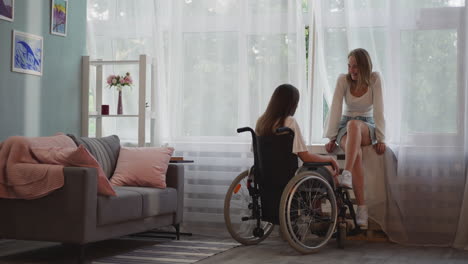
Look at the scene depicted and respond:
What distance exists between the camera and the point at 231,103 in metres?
5.23

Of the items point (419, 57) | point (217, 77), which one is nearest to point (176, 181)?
point (217, 77)

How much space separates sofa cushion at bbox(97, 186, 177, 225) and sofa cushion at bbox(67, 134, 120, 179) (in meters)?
0.31

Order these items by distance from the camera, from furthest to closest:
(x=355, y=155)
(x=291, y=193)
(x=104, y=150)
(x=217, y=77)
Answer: (x=217, y=77)
(x=104, y=150)
(x=355, y=155)
(x=291, y=193)

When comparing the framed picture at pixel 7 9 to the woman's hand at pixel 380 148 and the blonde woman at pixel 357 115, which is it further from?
the woman's hand at pixel 380 148

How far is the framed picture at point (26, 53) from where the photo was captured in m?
4.58

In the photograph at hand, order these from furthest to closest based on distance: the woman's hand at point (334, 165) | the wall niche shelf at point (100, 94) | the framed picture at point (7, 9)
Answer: the wall niche shelf at point (100, 94) < the framed picture at point (7, 9) < the woman's hand at point (334, 165)

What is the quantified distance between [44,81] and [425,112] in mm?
2988

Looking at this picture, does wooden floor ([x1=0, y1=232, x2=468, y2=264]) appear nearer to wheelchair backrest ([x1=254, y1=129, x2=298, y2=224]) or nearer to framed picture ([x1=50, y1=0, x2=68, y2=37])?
wheelchair backrest ([x1=254, y1=129, x2=298, y2=224])

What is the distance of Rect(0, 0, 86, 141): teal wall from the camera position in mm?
4520

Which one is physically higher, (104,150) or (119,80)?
(119,80)

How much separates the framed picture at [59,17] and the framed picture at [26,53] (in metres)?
0.20

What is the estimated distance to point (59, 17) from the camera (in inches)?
201

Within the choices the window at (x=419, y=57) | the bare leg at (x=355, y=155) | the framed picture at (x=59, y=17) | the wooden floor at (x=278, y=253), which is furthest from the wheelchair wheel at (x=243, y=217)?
the framed picture at (x=59, y=17)

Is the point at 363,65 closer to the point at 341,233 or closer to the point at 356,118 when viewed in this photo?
the point at 356,118
